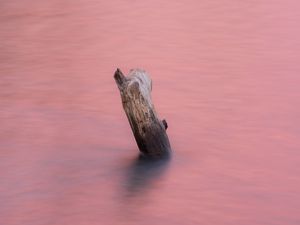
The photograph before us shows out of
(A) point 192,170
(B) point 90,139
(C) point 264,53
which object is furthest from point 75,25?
(A) point 192,170

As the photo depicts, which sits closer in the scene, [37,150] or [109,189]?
[109,189]

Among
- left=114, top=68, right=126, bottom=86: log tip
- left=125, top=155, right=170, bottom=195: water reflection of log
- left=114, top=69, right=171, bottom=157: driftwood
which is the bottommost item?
left=125, top=155, right=170, bottom=195: water reflection of log

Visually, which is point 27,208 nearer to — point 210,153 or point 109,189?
point 109,189

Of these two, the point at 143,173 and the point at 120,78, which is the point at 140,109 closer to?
the point at 120,78

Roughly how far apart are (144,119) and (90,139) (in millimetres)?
509

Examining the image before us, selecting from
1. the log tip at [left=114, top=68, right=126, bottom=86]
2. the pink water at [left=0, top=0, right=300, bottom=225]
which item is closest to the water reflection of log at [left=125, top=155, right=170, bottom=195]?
the pink water at [left=0, top=0, right=300, bottom=225]

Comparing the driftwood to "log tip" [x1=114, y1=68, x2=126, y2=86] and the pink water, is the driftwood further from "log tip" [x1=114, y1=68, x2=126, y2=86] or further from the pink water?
the pink water

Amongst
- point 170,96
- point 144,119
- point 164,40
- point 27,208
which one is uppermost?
point 164,40

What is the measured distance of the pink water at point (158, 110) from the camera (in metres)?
3.57

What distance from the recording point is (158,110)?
440 centimetres

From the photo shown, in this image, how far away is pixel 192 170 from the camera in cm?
378

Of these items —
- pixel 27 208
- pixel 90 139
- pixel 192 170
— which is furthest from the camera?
pixel 90 139

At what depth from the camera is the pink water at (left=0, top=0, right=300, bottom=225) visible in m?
3.57

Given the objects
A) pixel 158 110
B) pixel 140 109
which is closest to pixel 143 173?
pixel 140 109
